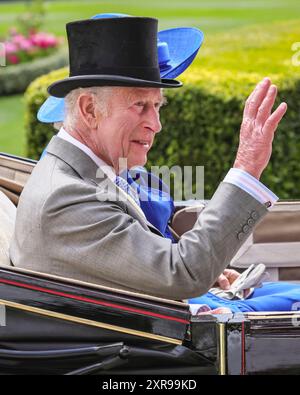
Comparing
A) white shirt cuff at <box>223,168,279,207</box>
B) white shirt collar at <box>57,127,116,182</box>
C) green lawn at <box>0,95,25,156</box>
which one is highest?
green lawn at <box>0,95,25,156</box>

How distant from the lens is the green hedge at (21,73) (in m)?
12.1

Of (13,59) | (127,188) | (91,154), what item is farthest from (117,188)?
(13,59)

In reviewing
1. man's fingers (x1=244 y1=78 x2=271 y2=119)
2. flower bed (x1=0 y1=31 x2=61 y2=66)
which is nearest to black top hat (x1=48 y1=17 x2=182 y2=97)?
man's fingers (x1=244 y1=78 x2=271 y2=119)

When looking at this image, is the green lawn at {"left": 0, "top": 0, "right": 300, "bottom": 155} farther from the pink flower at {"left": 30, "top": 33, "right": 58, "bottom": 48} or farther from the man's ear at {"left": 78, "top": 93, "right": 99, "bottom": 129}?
the man's ear at {"left": 78, "top": 93, "right": 99, "bottom": 129}

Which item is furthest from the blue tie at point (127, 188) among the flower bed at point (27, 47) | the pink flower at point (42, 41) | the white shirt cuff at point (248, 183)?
the pink flower at point (42, 41)

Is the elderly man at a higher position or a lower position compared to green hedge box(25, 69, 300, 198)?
lower

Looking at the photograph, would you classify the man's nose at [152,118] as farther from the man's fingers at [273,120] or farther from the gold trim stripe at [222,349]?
the gold trim stripe at [222,349]

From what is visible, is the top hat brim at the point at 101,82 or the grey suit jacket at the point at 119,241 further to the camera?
the top hat brim at the point at 101,82

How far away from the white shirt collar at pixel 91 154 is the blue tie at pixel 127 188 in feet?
0.18

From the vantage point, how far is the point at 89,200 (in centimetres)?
279

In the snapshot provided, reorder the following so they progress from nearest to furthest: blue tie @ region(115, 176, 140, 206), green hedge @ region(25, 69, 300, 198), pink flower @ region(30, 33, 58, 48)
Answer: blue tie @ region(115, 176, 140, 206), green hedge @ region(25, 69, 300, 198), pink flower @ region(30, 33, 58, 48)

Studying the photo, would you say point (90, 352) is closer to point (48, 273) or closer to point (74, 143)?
point (48, 273)

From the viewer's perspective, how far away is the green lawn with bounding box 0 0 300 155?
7.70m

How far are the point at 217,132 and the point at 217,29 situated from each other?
1095cm
